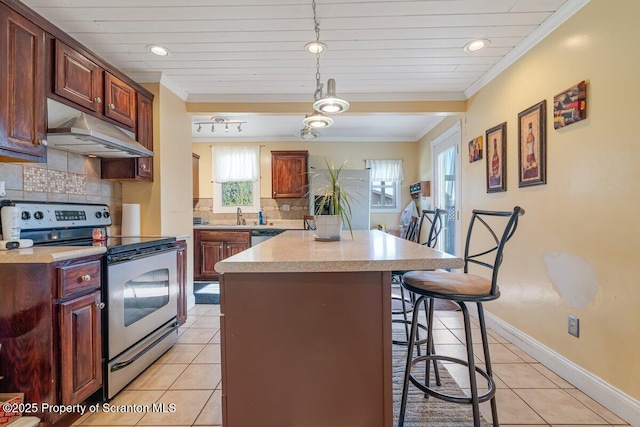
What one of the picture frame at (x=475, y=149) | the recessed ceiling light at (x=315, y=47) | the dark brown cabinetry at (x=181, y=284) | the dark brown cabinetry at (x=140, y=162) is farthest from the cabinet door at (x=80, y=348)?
the picture frame at (x=475, y=149)

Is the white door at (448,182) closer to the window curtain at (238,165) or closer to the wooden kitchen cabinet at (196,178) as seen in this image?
the window curtain at (238,165)

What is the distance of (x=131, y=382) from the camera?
2.04 m

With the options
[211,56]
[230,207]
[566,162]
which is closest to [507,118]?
[566,162]

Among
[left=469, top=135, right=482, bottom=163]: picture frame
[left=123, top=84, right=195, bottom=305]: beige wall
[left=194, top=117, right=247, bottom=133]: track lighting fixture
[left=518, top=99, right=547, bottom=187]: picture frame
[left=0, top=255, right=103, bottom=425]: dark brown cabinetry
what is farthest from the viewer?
[left=194, top=117, right=247, bottom=133]: track lighting fixture

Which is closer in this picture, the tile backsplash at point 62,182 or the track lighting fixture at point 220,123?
the tile backsplash at point 62,182

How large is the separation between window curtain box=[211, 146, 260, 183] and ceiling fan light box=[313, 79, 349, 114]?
3.64m

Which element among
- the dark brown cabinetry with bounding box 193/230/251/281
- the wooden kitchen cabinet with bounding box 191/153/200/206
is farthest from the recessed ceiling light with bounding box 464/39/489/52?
the wooden kitchen cabinet with bounding box 191/153/200/206

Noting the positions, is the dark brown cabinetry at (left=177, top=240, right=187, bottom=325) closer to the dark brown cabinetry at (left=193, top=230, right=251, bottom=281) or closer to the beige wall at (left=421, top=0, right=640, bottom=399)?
the dark brown cabinetry at (left=193, top=230, right=251, bottom=281)

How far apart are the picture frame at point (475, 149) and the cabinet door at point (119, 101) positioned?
3270 millimetres

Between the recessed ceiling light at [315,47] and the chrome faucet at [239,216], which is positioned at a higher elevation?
the recessed ceiling light at [315,47]

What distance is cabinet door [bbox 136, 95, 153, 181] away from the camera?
2.77m

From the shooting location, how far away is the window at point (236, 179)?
5.38 metres

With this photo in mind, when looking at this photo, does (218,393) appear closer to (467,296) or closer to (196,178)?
(467,296)

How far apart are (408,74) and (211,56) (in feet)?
5.83
